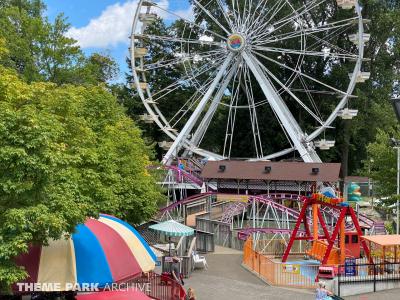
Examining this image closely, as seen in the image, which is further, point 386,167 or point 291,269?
point 386,167

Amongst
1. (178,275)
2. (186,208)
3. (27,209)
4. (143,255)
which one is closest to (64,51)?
(186,208)

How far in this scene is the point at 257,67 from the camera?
38.7 meters

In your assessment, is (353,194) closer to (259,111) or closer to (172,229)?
(259,111)

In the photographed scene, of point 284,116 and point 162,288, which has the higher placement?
point 284,116

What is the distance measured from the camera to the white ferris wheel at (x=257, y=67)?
37875mm

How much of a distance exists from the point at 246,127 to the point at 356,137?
1160cm

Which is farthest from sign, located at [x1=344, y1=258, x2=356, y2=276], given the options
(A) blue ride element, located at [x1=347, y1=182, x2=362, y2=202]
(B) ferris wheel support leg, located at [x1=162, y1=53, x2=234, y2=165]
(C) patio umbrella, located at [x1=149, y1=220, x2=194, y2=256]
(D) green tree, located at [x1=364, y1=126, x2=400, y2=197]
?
(A) blue ride element, located at [x1=347, y1=182, x2=362, y2=202]

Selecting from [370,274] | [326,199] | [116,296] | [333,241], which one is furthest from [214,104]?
[116,296]

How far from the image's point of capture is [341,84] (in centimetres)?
5191

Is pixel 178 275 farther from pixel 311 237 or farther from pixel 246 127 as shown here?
pixel 246 127

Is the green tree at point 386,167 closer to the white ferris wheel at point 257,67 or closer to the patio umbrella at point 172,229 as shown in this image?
Answer: the white ferris wheel at point 257,67

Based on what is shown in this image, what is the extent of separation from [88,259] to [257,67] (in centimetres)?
2863

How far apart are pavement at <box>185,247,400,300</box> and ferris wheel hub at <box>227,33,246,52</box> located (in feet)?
66.6

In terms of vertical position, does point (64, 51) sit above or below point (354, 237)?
above
